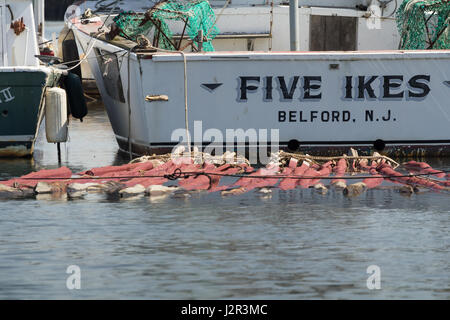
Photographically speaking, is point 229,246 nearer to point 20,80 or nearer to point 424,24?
point 20,80

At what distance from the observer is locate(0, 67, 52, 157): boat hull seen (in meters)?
18.3

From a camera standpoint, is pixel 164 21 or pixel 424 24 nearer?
pixel 424 24

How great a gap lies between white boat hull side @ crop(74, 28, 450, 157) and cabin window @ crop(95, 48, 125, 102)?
55 cm

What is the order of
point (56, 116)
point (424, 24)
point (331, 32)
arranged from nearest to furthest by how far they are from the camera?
point (56, 116) → point (424, 24) → point (331, 32)

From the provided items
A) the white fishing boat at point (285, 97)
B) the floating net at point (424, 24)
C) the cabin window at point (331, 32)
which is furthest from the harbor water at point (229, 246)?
the cabin window at point (331, 32)

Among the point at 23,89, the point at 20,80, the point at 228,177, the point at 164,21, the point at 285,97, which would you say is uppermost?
the point at 164,21

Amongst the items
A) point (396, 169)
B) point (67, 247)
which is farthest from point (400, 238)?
point (396, 169)

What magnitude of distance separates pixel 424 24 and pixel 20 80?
7.31 m

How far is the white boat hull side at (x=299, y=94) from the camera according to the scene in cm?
1745

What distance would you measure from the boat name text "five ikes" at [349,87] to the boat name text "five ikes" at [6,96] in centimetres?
400

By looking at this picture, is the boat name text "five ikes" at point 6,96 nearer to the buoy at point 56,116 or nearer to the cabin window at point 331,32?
the buoy at point 56,116

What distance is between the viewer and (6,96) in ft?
60.1

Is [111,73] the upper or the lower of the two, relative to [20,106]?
upper

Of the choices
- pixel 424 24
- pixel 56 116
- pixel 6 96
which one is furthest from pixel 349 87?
pixel 6 96
